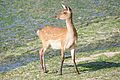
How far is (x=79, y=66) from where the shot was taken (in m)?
14.3

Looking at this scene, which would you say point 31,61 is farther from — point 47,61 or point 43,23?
point 43,23

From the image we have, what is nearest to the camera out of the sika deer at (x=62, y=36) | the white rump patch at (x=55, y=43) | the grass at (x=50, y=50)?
the sika deer at (x=62, y=36)

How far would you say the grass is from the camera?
1369 cm

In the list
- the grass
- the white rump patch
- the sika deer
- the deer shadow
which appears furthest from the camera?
the deer shadow

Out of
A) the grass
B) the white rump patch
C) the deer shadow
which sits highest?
the white rump patch

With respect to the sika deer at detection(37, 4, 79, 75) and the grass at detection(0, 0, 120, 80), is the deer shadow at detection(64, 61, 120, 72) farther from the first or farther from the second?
the sika deer at detection(37, 4, 79, 75)

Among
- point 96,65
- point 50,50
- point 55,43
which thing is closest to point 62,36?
point 55,43

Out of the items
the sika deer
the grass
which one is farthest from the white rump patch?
the grass

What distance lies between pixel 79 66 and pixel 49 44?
1204mm

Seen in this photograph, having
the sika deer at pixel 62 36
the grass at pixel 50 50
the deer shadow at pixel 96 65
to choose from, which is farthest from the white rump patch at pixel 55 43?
the deer shadow at pixel 96 65

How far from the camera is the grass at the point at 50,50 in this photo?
13688 mm

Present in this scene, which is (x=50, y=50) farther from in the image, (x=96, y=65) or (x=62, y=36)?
(x=62, y=36)

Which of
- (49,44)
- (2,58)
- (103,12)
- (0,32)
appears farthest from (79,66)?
(103,12)

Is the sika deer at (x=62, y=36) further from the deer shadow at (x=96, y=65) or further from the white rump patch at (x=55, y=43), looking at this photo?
the deer shadow at (x=96, y=65)
